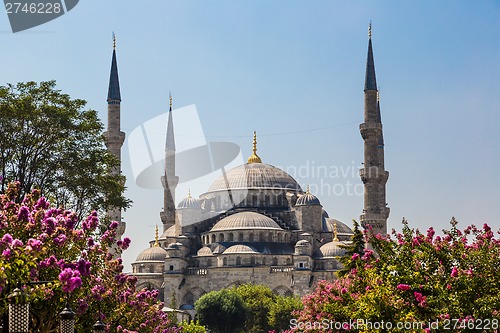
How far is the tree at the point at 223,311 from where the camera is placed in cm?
6391

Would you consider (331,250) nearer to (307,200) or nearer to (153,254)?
(307,200)

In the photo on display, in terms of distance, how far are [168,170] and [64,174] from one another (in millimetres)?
48288

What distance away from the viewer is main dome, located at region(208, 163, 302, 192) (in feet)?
277

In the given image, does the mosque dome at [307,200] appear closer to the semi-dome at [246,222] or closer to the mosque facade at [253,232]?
the mosque facade at [253,232]

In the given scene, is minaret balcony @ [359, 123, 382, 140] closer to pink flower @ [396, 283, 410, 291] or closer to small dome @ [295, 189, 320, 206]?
small dome @ [295, 189, 320, 206]

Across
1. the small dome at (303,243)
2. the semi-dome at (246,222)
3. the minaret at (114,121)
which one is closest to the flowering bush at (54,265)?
the minaret at (114,121)

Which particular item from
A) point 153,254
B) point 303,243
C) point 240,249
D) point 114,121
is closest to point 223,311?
point 240,249

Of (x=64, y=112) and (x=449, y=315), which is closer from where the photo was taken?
(x=449, y=315)

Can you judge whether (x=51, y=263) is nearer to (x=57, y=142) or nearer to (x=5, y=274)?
(x=5, y=274)

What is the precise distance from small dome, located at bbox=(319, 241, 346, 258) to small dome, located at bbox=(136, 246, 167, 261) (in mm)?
14186

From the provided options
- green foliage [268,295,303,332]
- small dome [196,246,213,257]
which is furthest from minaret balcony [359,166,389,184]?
small dome [196,246,213,257]

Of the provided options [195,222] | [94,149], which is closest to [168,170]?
[195,222]

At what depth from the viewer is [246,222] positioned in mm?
75875

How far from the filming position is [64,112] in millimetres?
31281
